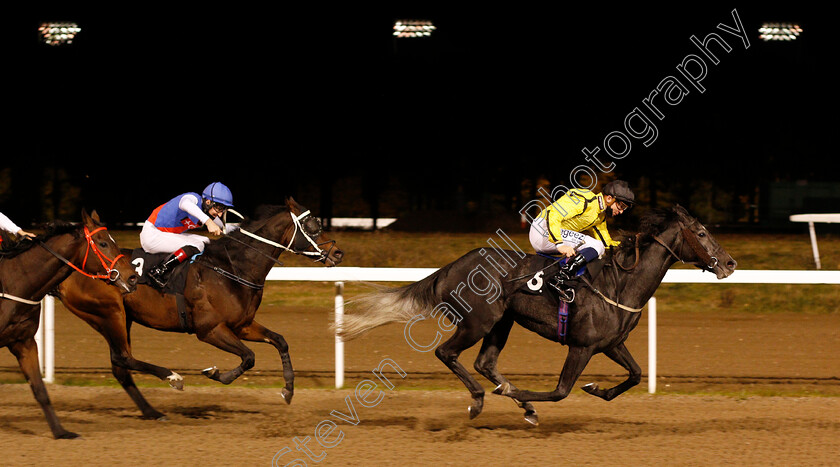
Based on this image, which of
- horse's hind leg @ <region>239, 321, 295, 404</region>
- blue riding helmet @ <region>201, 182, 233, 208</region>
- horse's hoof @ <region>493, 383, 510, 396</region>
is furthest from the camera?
blue riding helmet @ <region>201, 182, 233, 208</region>

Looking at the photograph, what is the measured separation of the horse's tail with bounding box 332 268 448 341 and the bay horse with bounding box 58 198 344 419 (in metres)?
0.42

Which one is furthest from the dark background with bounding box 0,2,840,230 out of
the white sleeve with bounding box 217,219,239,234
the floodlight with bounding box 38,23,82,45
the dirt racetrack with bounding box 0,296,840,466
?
the white sleeve with bounding box 217,219,239,234

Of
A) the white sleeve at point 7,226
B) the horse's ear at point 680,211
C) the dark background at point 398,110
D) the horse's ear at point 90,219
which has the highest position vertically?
the dark background at point 398,110

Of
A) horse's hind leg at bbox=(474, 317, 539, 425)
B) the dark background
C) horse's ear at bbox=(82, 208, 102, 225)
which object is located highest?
the dark background

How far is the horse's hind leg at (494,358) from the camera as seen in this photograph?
525cm

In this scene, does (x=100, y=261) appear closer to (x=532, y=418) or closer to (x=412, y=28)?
(x=532, y=418)

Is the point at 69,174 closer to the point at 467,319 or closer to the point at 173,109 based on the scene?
the point at 173,109

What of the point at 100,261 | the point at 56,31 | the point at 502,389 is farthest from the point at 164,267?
the point at 56,31

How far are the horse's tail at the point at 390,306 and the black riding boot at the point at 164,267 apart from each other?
3.72ft

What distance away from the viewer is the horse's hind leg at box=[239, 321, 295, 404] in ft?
18.1

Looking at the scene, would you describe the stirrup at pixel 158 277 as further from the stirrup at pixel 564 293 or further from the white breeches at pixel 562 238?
the stirrup at pixel 564 293

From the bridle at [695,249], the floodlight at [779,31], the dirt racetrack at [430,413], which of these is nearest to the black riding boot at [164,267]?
the dirt racetrack at [430,413]

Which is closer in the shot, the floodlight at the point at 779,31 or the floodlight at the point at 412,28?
the floodlight at the point at 779,31

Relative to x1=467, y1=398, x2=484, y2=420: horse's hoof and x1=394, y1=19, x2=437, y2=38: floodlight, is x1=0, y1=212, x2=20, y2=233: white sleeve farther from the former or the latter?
x1=394, y1=19, x2=437, y2=38: floodlight
